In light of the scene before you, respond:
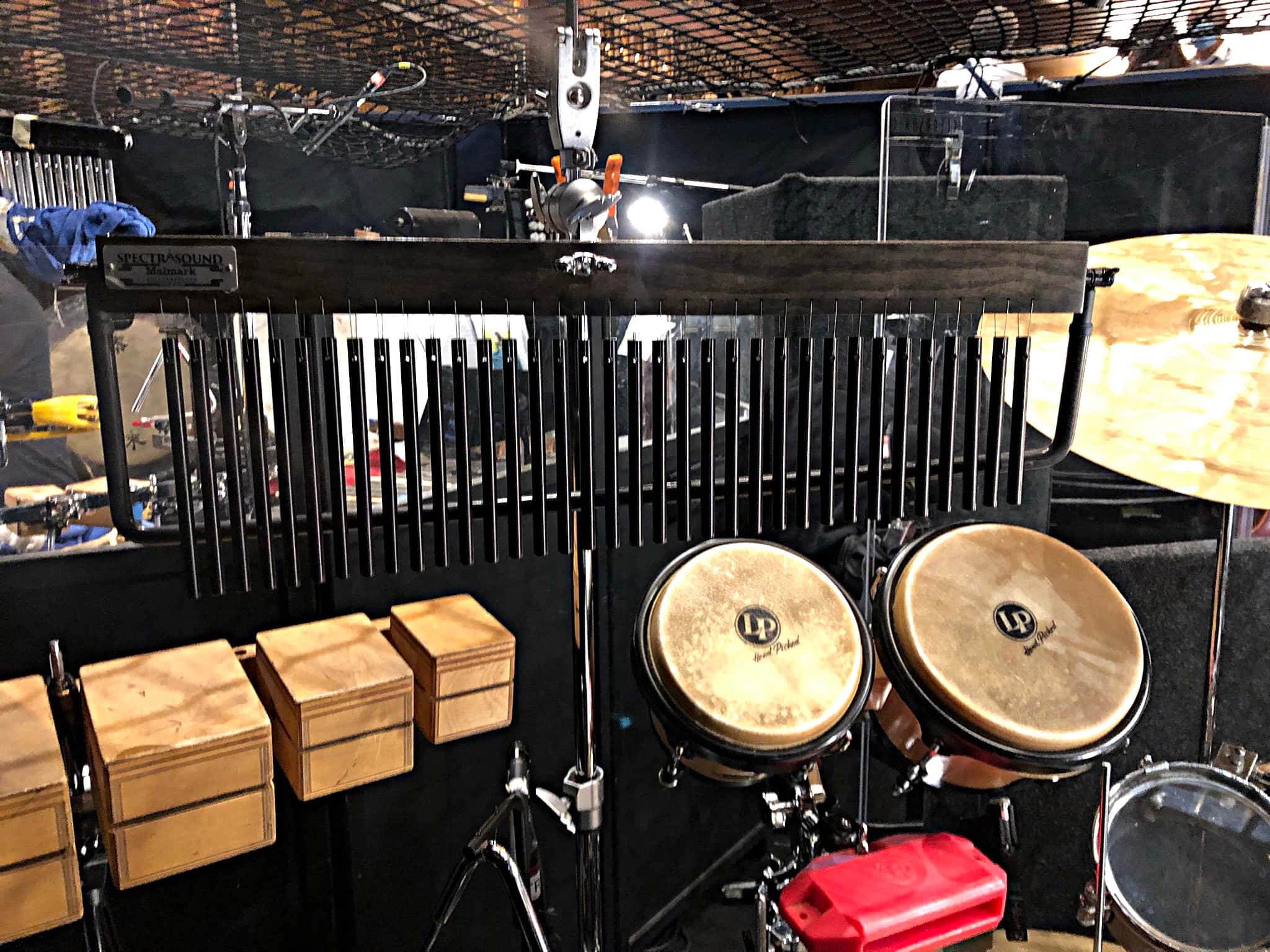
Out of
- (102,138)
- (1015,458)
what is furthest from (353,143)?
(1015,458)

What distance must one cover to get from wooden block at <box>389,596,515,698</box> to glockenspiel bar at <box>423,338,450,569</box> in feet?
1.01

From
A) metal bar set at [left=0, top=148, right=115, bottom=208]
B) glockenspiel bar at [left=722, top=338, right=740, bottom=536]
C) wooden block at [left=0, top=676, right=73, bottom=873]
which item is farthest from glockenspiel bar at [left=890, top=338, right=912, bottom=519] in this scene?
metal bar set at [left=0, top=148, right=115, bottom=208]

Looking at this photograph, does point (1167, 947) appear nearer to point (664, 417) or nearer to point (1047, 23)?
point (664, 417)

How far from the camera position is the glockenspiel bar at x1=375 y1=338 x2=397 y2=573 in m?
1.01

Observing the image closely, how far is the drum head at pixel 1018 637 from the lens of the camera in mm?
1219

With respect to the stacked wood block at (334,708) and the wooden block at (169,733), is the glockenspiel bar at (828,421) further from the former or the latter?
the wooden block at (169,733)

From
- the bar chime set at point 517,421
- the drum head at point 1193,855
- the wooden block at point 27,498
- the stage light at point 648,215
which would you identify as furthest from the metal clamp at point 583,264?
the stage light at point 648,215

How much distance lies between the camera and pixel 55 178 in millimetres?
2885

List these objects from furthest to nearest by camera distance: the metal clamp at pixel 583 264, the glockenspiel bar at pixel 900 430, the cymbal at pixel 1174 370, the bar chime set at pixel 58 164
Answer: the bar chime set at pixel 58 164
the cymbal at pixel 1174 370
the glockenspiel bar at pixel 900 430
the metal clamp at pixel 583 264

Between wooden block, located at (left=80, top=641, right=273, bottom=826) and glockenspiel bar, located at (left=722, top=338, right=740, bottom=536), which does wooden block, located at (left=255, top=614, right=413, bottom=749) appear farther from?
glockenspiel bar, located at (left=722, top=338, right=740, bottom=536)

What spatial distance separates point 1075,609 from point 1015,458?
0.99ft

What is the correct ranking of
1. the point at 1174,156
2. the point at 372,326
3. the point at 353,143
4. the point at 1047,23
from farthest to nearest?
the point at 353,143, the point at 1174,156, the point at 1047,23, the point at 372,326

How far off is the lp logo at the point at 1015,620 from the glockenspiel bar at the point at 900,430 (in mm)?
247

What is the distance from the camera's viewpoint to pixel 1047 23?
1.39 meters
